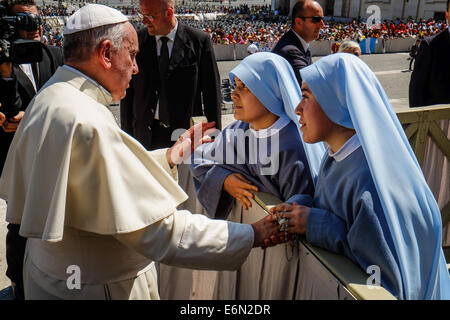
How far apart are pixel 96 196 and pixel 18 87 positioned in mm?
1925

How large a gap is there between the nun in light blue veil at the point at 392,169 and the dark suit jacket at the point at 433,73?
2.21 meters

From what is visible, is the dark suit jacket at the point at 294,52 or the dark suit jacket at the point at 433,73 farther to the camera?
the dark suit jacket at the point at 294,52

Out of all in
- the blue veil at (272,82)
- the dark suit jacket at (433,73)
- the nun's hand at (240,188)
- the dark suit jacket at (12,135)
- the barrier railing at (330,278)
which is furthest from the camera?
the dark suit jacket at (433,73)

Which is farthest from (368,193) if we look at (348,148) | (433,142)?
(433,142)

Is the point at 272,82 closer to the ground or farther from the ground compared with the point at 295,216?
farther from the ground

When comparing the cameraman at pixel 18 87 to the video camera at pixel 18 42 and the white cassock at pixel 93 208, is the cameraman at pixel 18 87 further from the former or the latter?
the white cassock at pixel 93 208

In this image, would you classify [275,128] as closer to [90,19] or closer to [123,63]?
[123,63]

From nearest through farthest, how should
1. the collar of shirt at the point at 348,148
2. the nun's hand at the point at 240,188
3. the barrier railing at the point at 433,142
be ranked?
1. the collar of shirt at the point at 348,148
2. the nun's hand at the point at 240,188
3. the barrier railing at the point at 433,142

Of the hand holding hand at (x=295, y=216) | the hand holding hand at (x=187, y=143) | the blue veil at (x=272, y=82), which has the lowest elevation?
the hand holding hand at (x=295, y=216)

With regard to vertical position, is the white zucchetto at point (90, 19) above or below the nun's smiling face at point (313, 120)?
above

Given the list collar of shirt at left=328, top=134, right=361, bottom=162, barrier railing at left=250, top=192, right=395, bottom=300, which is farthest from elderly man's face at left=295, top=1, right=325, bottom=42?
barrier railing at left=250, top=192, right=395, bottom=300

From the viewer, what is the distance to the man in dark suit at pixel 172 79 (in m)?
3.75

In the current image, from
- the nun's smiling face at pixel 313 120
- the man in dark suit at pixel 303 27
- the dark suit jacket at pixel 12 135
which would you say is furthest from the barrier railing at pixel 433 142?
the dark suit jacket at pixel 12 135

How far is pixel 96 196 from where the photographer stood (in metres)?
1.56
